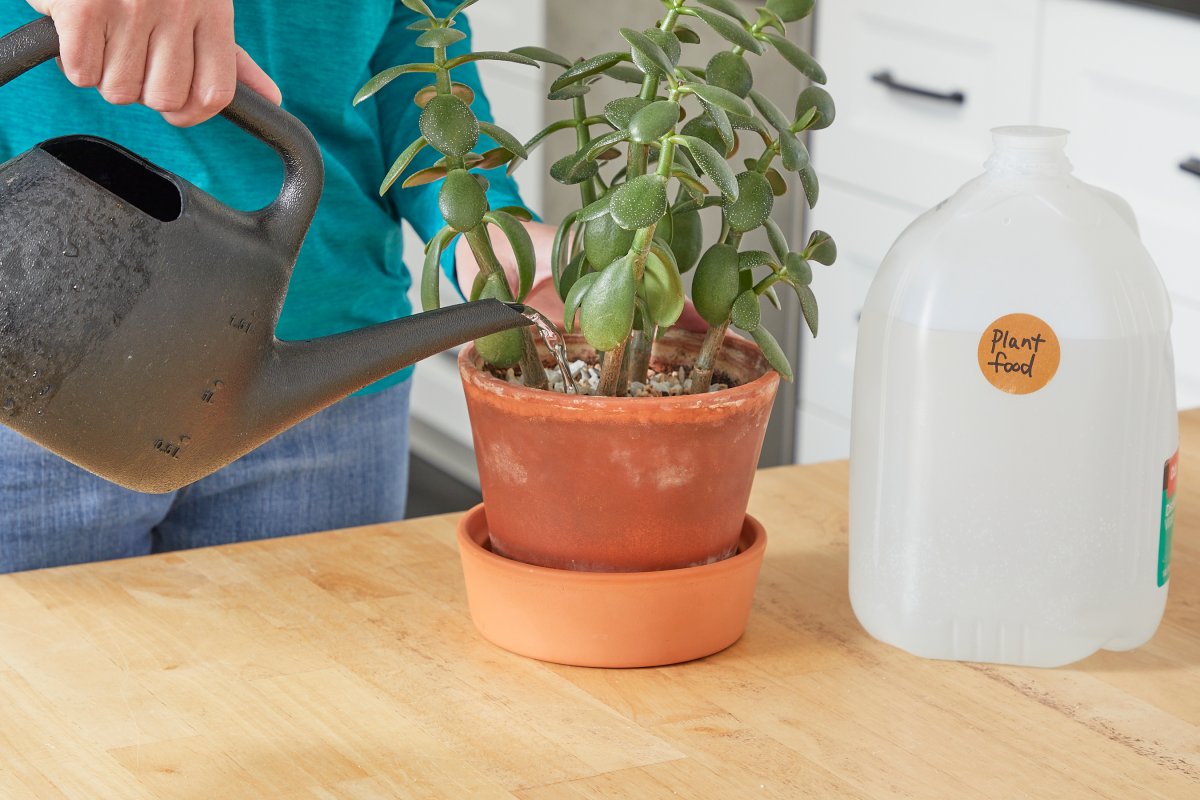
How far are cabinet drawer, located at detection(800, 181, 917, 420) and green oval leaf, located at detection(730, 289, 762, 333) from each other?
153 centimetres

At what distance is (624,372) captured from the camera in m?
0.79

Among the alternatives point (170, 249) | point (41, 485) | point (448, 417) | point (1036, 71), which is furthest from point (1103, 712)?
point (448, 417)

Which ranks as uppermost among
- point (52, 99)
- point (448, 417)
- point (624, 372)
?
point (52, 99)

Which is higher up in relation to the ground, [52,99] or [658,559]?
[52,99]

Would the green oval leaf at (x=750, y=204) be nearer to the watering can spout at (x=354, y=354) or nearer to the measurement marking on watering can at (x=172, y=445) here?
the watering can spout at (x=354, y=354)

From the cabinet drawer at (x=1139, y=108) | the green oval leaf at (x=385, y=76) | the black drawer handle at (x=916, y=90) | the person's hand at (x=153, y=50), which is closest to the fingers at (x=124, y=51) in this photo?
the person's hand at (x=153, y=50)

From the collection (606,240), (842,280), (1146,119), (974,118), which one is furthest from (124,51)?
(842,280)

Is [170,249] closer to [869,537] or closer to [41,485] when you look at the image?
[869,537]

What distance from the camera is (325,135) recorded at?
1082 millimetres

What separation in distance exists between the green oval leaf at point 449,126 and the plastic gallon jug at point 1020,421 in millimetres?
213

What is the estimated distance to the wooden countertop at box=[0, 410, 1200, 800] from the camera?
63 cm

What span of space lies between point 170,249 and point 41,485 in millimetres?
499

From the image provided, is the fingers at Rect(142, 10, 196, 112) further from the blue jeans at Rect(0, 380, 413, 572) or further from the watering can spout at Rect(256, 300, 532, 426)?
the blue jeans at Rect(0, 380, 413, 572)

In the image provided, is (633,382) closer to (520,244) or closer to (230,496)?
(520,244)
